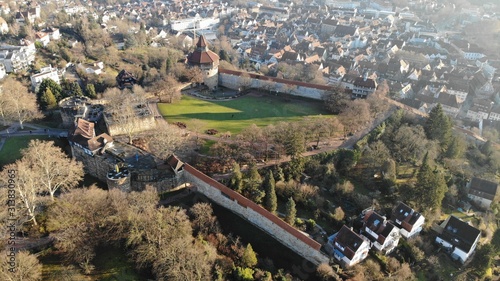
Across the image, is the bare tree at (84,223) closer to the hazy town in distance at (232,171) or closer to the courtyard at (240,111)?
the hazy town in distance at (232,171)

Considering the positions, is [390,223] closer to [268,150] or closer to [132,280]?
[268,150]

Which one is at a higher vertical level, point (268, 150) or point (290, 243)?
point (268, 150)

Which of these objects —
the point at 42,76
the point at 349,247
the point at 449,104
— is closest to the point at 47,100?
the point at 42,76

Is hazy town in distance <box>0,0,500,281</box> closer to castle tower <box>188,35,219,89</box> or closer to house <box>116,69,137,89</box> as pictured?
house <box>116,69,137,89</box>

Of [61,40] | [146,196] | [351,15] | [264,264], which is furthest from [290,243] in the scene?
[351,15]

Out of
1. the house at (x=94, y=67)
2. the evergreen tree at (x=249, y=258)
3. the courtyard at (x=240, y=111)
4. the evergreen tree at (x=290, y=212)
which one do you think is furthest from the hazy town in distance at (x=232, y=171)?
the house at (x=94, y=67)

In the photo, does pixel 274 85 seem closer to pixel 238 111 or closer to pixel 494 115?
pixel 238 111
